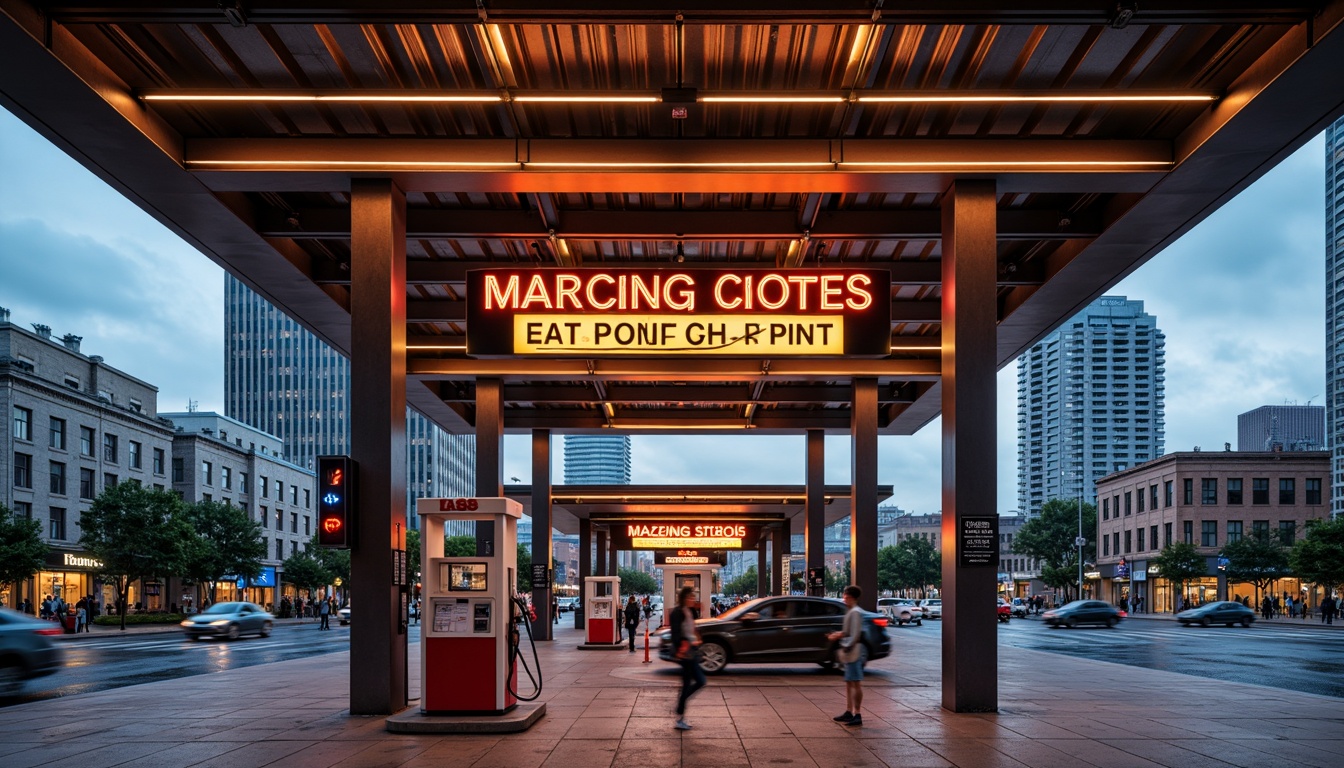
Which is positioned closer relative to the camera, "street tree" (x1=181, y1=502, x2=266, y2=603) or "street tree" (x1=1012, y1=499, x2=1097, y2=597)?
"street tree" (x1=181, y1=502, x2=266, y2=603)

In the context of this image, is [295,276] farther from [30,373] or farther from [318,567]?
[318,567]

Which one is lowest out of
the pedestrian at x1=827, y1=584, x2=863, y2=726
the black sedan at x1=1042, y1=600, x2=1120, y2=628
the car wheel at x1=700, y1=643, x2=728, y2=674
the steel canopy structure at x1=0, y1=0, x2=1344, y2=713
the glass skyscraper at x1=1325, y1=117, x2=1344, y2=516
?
the black sedan at x1=1042, y1=600, x2=1120, y2=628

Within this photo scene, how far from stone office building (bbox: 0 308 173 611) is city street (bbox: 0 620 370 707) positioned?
11.2 meters

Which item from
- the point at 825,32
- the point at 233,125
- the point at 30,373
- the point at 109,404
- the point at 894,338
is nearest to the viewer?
the point at 825,32

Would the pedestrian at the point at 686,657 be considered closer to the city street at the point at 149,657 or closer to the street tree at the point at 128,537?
the city street at the point at 149,657

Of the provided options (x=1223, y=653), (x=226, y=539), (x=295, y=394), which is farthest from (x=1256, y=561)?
(x=295, y=394)

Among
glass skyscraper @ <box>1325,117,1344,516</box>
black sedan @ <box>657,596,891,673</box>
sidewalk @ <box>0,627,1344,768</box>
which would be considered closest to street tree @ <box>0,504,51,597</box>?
sidewalk @ <box>0,627,1344,768</box>

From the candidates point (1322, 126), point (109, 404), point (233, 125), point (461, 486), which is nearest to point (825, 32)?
point (1322, 126)

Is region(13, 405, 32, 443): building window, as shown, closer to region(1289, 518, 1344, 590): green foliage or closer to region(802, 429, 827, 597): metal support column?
region(802, 429, 827, 597): metal support column

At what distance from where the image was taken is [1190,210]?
15.1 metres

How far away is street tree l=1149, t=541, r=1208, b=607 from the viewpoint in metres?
71.9

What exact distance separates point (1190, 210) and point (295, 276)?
1404 centimetres

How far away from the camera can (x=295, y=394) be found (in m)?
158

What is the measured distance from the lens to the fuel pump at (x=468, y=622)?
506 inches
